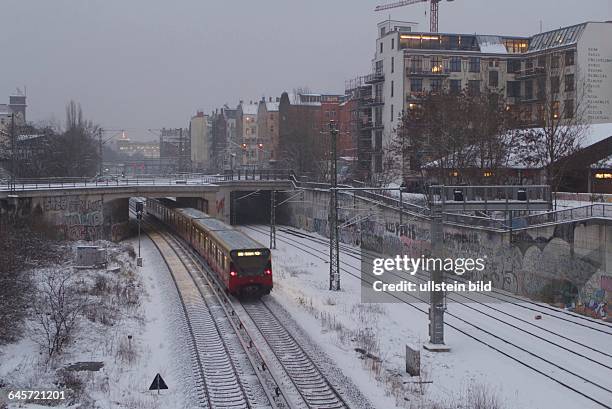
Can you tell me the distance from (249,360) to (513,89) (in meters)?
62.1

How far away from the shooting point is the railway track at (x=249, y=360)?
16.9 meters

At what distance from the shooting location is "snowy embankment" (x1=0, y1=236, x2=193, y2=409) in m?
17.1

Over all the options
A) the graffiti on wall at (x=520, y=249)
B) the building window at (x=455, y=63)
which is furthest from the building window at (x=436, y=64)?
the graffiti on wall at (x=520, y=249)

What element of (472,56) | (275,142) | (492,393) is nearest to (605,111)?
(472,56)

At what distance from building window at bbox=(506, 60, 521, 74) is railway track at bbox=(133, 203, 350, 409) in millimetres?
54342

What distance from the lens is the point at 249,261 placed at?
29.1 meters

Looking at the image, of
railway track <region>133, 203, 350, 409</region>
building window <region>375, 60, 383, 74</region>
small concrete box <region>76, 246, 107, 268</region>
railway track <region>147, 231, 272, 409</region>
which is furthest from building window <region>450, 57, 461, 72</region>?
railway track <region>133, 203, 350, 409</region>

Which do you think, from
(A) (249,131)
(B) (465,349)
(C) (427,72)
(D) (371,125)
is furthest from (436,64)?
(A) (249,131)

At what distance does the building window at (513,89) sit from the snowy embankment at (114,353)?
177 feet

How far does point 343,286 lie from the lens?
3481 centimetres

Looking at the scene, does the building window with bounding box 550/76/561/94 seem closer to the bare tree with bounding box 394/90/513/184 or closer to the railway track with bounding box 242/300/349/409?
the bare tree with bounding box 394/90/513/184

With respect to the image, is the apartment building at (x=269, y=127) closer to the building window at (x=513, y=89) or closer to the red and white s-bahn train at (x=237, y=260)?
the building window at (x=513, y=89)

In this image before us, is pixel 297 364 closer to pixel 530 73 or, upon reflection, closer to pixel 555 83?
pixel 555 83

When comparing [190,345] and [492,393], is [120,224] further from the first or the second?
[492,393]
